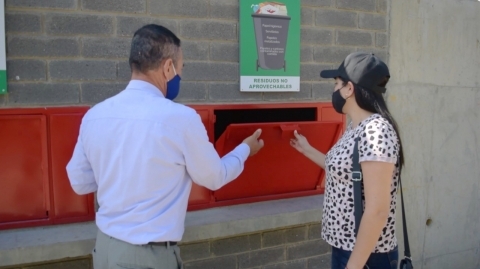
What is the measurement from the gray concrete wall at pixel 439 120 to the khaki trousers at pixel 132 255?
272 cm

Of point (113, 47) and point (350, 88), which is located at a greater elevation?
point (113, 47)

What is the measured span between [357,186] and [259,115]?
1.45 m

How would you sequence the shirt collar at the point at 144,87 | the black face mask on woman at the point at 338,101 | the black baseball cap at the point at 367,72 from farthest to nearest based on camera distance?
the black face mask on woman at the point at 338,101 → the black baseball cap at the point at 367,72 → the shirt collar at the point at 144,87

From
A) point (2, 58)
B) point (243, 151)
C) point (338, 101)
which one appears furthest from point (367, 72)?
point (2, 58)

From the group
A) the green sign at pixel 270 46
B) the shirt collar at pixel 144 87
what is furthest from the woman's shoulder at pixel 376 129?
the green sign at pixel 270 46

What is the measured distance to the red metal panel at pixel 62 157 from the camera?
2.71 m

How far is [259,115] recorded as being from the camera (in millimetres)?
3428

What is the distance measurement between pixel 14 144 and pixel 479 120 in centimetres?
416

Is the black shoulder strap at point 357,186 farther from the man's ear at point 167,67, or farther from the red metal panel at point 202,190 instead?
the red metal panel at point 202,190

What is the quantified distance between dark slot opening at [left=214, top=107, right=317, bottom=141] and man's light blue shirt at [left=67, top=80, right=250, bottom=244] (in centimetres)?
124

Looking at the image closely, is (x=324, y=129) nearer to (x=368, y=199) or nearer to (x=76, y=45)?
(x=368, y=199)

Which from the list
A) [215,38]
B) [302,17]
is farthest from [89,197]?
[302,17]

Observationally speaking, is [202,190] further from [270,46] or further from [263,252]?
[270,46]

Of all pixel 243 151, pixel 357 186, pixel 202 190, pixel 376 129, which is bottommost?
pixel 202 190
